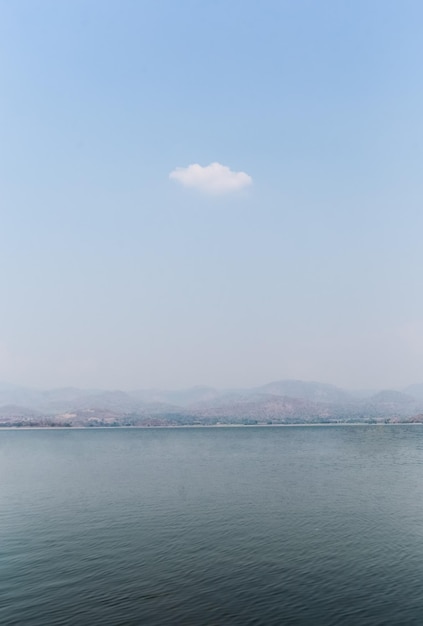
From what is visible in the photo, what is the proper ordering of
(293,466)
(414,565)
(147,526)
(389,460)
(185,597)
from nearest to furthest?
1. (185,597)
2. (414,565)
3. (147,526)
4. (293,466)
5. (389,460)

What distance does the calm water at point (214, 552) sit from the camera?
1144 inches

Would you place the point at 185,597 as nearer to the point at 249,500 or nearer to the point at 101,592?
the point at 101,592

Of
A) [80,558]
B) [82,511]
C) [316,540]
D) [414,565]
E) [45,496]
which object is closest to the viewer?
[414,565]

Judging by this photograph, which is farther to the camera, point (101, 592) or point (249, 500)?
point (249, 500)

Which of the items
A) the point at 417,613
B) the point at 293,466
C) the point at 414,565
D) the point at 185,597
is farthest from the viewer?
the point at 293,466

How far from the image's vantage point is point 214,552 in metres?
40.2

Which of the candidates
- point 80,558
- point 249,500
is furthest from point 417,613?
point 249,500

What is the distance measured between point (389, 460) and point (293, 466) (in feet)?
93.1

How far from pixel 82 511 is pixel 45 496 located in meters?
14.6

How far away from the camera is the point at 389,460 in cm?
11331

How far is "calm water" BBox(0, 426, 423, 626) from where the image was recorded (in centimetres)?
2905

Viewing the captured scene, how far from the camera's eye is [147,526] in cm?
4984

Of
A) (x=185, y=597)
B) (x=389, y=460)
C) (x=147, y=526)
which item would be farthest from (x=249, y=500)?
(x=389, y=460)

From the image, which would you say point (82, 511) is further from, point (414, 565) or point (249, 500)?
point (414, 565)
